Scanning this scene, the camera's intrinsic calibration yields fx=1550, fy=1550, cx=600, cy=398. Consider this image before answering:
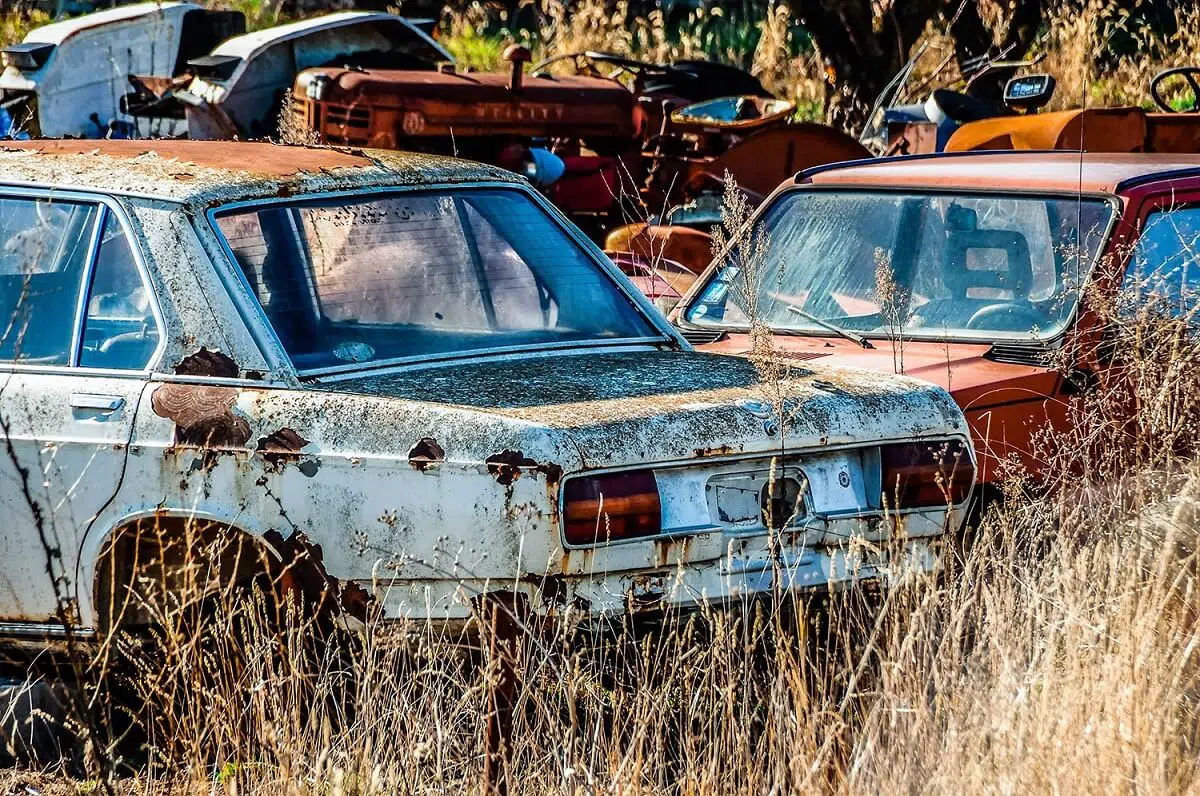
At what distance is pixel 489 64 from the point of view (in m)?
17.4

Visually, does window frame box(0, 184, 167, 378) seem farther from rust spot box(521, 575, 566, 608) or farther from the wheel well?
rust spot box(521, 575, 566, 608)

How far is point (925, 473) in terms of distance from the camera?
386 centimetres

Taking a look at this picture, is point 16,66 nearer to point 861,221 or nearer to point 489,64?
point 861,221

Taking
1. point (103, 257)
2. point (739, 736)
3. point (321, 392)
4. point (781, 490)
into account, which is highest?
point (103, 257)

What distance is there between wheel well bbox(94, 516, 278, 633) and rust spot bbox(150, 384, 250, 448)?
7.5 inches

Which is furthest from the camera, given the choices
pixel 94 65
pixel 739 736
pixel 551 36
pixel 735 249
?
pixel 551 36

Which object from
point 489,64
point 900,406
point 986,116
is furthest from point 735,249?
point 489,64

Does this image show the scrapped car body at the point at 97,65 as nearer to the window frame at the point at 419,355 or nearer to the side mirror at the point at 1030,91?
the side mirror at the point at 1030,91

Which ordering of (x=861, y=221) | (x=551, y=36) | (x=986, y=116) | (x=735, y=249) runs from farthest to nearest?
(x=551, y=36)
(x=986, y=116)
(x=735, y=249)
(x=861, y=221)

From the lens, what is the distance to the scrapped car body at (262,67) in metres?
9.20

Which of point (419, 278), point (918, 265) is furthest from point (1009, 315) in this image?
point (419, 278)

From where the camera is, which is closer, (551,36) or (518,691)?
(518,691)

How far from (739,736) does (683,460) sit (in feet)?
2.10

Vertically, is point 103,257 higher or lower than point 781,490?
higher
